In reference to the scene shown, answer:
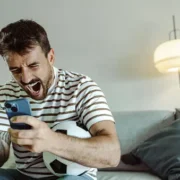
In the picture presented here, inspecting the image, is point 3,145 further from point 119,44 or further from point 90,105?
point 119,44

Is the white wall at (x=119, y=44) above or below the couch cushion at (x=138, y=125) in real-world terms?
above

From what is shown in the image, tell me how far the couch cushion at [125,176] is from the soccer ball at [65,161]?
20.6 inches

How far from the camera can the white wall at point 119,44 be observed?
2.05 meters

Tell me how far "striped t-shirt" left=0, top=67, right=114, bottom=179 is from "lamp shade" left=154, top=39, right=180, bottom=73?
0.80m

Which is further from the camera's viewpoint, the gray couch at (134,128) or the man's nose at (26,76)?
the gray couch at (134,128)

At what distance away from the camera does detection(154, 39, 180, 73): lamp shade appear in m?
1.76

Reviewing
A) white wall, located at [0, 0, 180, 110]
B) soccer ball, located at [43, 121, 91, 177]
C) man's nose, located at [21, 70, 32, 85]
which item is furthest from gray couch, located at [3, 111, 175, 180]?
man's nose, located at [21, 70, 32, 85]

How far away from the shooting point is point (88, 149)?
2.85 ft

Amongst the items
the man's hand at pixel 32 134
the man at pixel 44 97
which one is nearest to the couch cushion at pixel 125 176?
the man at pixel 44 97

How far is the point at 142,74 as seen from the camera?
207 cm

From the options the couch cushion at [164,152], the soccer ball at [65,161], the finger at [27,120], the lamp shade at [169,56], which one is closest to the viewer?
the finger at [27,120]

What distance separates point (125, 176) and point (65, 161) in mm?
634

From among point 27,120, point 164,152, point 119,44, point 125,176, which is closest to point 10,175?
point 27,120

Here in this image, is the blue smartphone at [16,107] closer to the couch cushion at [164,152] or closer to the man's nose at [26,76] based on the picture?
the man's nose at [26,76]
